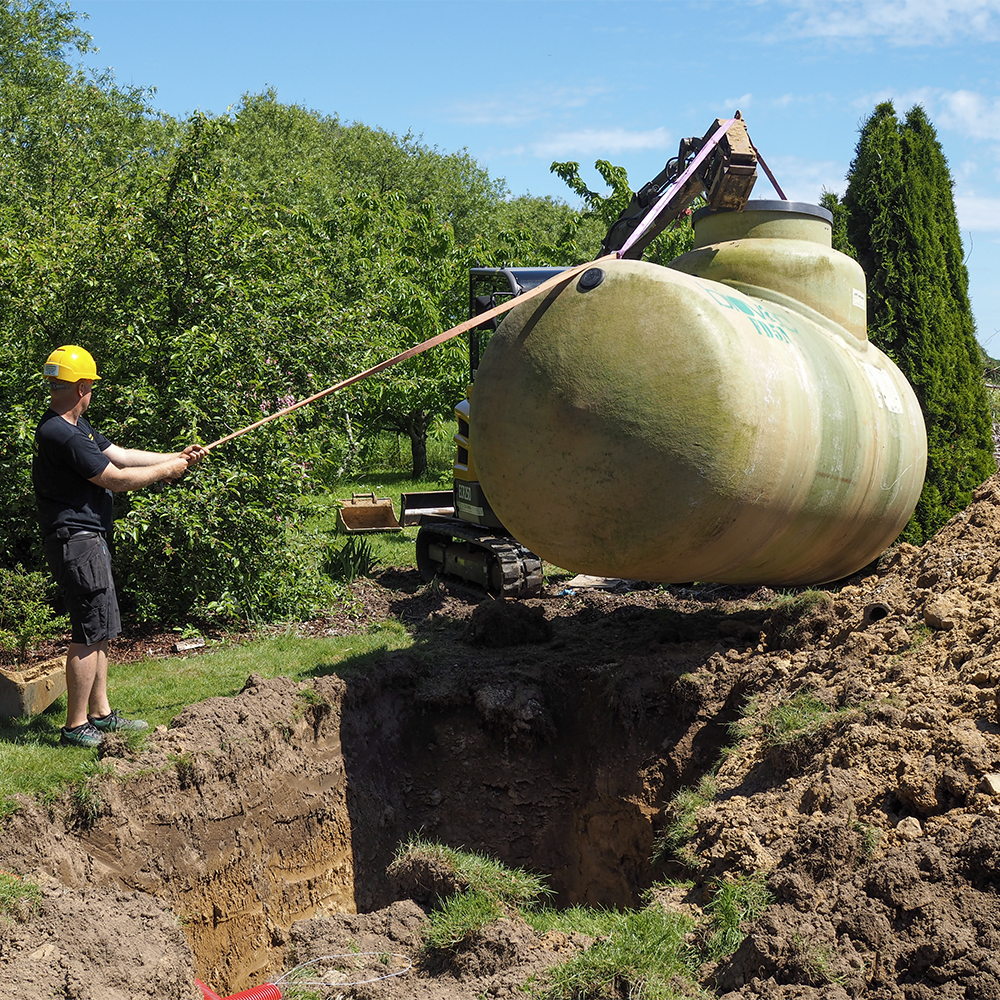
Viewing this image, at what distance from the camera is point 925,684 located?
4520 millimetres

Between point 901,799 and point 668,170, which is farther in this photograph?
point 668,170

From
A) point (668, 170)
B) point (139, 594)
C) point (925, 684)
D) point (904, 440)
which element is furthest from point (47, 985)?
point (668, 170)

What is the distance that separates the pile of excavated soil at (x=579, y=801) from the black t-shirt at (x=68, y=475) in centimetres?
135

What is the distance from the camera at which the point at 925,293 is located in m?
8.91

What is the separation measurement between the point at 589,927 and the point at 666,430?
2422mm

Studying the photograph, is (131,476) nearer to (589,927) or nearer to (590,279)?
(590,279)

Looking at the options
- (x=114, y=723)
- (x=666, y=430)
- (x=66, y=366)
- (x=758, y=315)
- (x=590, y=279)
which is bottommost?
(x=114, y=723)

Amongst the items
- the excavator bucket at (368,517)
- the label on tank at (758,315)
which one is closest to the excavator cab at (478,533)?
the excavator bucket at (368,517)

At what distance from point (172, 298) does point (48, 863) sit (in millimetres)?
5437

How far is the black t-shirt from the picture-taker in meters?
4.84

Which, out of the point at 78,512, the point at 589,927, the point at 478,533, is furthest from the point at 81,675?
the point at 478,533

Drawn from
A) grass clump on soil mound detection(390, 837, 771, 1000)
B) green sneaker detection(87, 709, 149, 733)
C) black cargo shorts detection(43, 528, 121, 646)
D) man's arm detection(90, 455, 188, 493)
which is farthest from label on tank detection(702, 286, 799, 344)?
green sneaker detection(87, 709, 149, 733)

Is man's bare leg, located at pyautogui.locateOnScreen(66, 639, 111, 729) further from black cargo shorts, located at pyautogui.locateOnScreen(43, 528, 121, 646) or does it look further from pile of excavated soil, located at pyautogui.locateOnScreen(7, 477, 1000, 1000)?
pile of excavated soil, located at pyautogui.locateOnScreen(7, 477, 1000, 1000)

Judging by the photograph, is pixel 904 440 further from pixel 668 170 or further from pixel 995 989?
pixel 995 989
